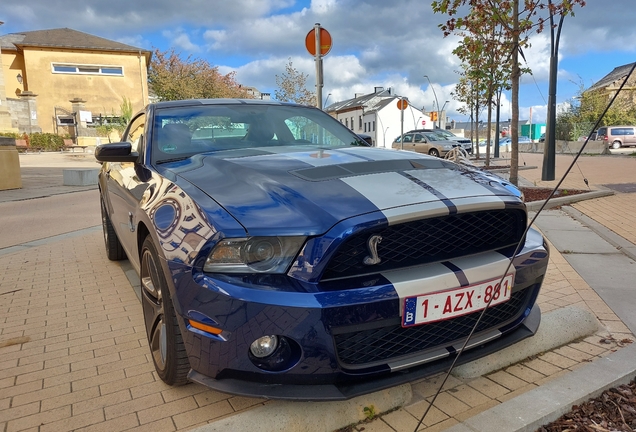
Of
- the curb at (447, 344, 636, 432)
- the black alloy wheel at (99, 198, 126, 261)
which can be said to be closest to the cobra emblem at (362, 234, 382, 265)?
the curb at (447, 344, 636, 432)

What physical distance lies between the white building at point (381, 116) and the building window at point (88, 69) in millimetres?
24099

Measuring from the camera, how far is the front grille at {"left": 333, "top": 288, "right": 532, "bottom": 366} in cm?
178

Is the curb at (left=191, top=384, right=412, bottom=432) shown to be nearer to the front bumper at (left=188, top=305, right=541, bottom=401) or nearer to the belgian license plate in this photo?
the front bumper at (left=188, top=305, right=541, bottom=401)

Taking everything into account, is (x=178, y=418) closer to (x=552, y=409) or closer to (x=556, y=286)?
(x=552, y=409)

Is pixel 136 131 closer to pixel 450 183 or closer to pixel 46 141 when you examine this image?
pixel 450 183

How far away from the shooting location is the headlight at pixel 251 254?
1.75 meters

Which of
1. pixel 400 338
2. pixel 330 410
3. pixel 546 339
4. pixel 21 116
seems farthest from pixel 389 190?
pixel 21 116

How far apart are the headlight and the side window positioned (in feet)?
5.55

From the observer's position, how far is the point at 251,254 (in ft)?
5.80

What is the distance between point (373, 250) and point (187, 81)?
33.3m

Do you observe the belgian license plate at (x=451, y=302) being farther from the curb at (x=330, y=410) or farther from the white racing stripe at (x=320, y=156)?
the white racing stripe at (x=320, y=156)

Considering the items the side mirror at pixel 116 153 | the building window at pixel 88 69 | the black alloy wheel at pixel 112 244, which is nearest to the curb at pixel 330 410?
the side mirror at pixel 116 153

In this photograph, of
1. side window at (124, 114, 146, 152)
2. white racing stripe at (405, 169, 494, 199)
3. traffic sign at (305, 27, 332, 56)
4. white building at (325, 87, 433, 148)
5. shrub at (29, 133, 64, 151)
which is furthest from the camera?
white building at (325, 87, 433, 148)

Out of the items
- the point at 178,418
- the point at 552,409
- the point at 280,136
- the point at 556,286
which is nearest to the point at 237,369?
the point at 178,418
